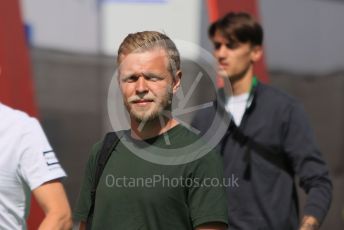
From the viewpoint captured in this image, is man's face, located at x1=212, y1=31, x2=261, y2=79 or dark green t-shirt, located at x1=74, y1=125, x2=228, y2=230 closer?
dark green t-shirt, located at x1=74, y1=125, x2=228, y2=230

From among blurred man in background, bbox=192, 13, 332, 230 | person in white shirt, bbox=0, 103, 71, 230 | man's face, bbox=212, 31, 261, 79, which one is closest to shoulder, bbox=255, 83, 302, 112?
blurred man in background, bbox=192, 13, 332, 230

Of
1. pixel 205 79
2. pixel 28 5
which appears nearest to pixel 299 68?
pixel 205 79

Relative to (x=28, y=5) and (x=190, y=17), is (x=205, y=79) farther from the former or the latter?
(x=28, y=5)

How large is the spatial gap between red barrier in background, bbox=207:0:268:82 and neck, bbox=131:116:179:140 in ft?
8.43

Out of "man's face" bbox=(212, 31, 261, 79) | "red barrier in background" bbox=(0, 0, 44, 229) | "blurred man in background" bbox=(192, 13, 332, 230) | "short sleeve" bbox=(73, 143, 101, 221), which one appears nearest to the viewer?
"short sleeve" bbox=(73, 143, 101, 221)

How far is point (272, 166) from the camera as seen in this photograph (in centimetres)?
399

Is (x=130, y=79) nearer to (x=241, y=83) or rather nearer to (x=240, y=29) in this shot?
(x=241, y=83)

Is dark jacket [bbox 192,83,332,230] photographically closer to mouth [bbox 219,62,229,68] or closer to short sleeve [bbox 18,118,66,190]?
mouth [bbox 219,62,229,68]

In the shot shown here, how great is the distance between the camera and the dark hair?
14.4 ft

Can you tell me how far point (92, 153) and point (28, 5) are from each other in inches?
79.2

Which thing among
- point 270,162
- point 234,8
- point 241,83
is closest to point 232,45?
point 241,83

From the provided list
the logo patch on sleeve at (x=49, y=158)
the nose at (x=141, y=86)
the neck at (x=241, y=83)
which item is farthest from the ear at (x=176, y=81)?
the neck at (x=241, y=83)

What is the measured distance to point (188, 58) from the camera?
17.2 ft

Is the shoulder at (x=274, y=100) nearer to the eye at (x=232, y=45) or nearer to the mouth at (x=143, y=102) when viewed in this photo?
the eye at (x=232, y=45)
